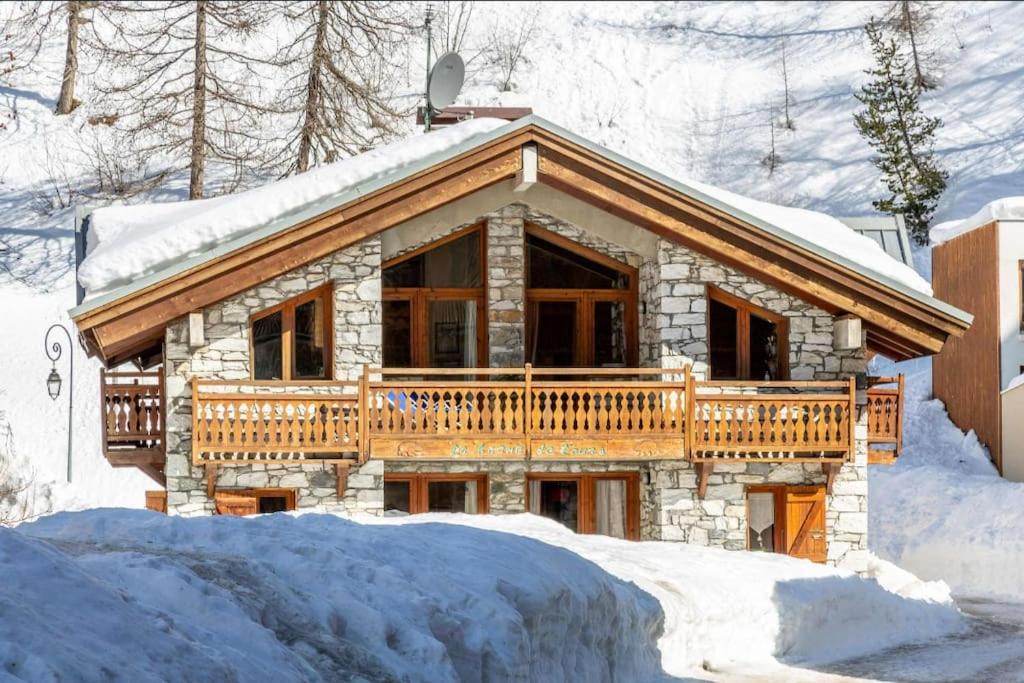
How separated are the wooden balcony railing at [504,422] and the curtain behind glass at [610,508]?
3.86 feet

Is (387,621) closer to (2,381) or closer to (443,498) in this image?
(443,498)

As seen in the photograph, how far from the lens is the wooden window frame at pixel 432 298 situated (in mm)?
20969

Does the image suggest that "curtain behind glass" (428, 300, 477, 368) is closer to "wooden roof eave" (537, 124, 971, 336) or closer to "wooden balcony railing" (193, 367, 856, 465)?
"wooden balcony railing" (193, 367, 856, 465)

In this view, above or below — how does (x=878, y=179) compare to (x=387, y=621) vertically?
above

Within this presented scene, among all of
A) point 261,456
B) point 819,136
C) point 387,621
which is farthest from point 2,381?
point 819,136

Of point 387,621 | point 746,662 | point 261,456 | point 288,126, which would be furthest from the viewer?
point 288,126

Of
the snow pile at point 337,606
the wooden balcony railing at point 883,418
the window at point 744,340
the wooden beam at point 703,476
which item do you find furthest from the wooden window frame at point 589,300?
the snow pile at point 337,606

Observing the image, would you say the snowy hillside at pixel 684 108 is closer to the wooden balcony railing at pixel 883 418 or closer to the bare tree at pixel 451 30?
the bare tree at pixel 451 30

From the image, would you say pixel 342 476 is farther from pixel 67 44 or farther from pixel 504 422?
pixel 67 44

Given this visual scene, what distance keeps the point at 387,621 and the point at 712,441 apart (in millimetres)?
12023

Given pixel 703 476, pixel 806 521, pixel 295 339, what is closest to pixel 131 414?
pixel 295 339

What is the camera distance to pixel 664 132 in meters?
60.6

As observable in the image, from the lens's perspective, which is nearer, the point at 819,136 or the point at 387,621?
the point at 387,621

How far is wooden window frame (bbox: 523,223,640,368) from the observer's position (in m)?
21.2
